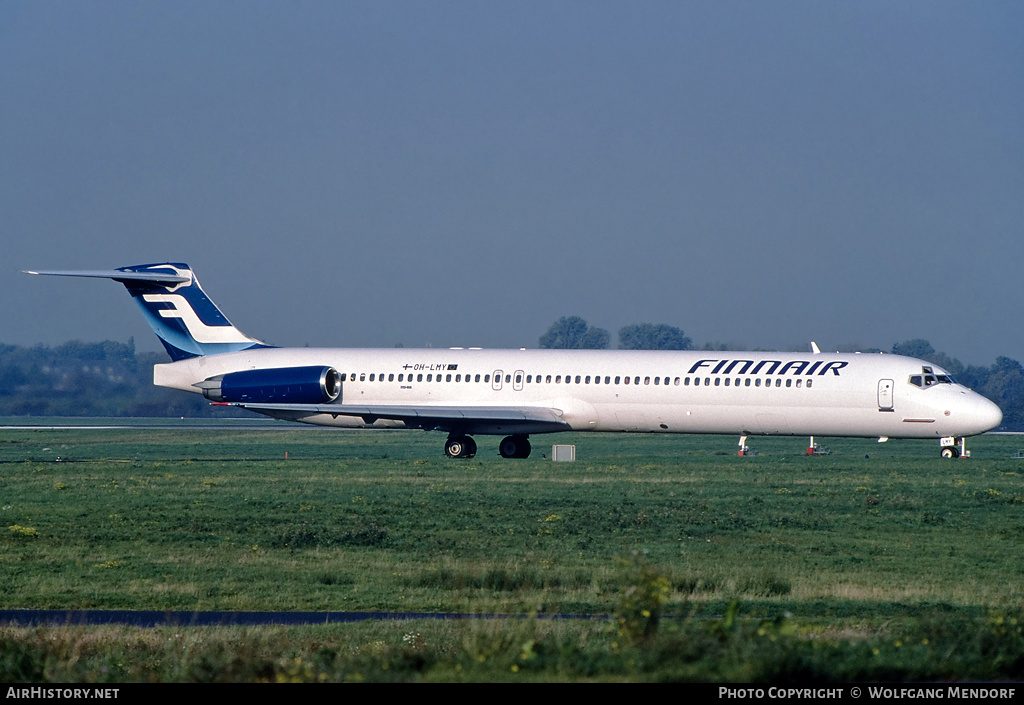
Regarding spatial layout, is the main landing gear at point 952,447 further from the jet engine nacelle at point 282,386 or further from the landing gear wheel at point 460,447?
the jet engine nacelle at point 282,386

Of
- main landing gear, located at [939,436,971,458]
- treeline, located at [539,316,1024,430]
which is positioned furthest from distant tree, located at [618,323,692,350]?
main landing gear, located at [939,436,971,458]

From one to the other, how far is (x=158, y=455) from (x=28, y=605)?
111 ft

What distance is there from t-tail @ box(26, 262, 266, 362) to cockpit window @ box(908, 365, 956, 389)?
24205 mm

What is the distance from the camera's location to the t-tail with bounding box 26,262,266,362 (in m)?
49.2

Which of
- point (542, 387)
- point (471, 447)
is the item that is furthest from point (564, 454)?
point (471, 447)

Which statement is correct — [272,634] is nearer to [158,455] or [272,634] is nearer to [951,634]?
[951,634]

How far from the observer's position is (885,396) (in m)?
41.0

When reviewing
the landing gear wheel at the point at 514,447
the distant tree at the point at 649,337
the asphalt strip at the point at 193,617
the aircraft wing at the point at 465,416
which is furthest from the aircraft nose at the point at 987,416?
the distant tree at the point at 649,337

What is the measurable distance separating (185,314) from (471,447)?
12.6m

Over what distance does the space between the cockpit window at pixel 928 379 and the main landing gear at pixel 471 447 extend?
44.6ft

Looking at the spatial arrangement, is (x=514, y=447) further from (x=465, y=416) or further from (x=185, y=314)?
(x=185, y=314)

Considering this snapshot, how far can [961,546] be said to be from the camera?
25.2 m

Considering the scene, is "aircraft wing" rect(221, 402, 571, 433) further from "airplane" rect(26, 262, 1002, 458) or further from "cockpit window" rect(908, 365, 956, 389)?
"cockpit window" rect(908, 365, 956, 389)

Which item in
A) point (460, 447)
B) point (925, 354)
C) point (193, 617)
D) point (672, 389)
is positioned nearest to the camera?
point (193, 617)
